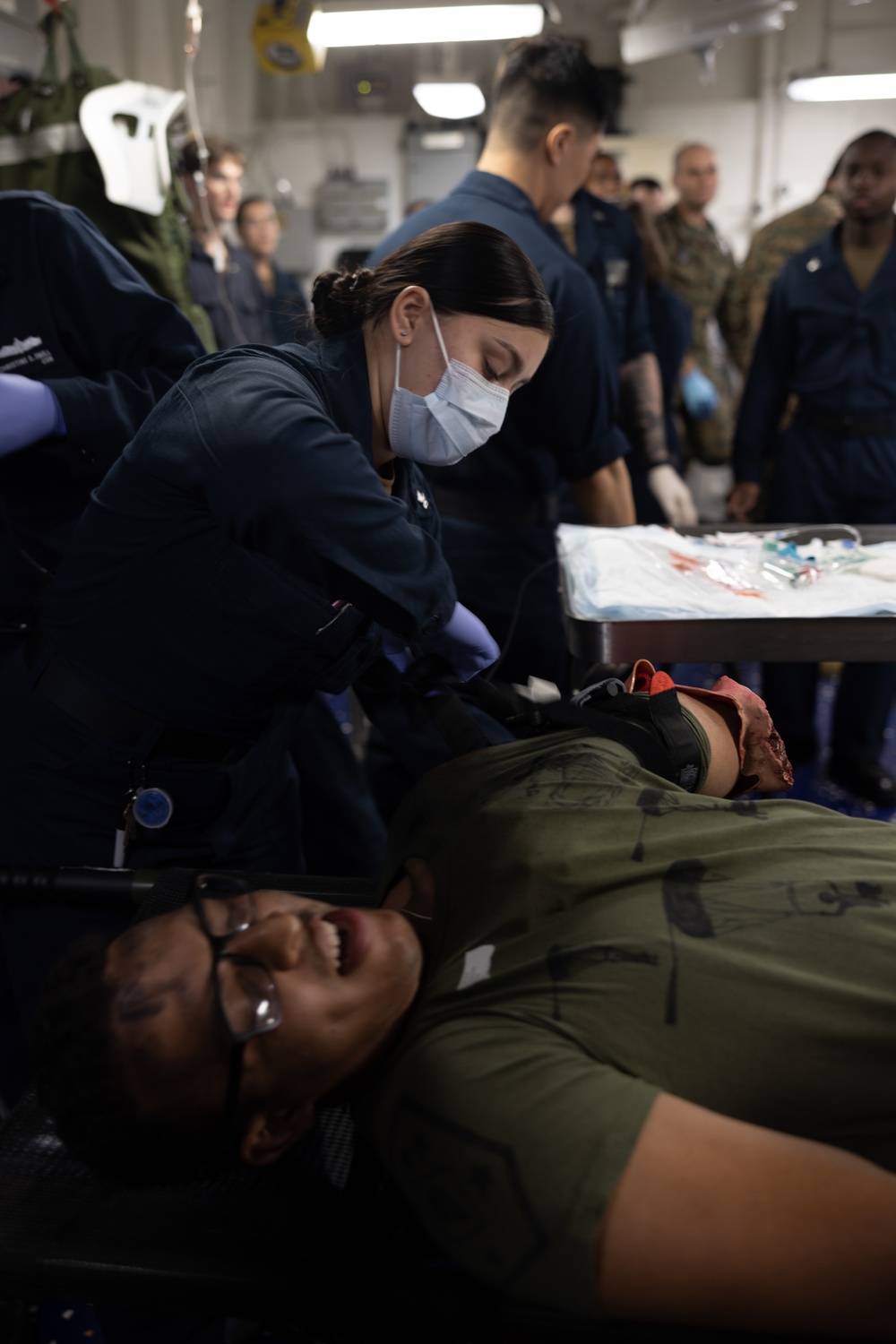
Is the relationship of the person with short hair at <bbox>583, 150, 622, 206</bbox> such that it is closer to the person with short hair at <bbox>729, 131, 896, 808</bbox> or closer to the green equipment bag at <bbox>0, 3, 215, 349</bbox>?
the person with short hair at <bbox>729, 131, 896, 808</bbox>

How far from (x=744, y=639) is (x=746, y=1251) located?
918 mm

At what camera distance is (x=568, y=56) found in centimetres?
198

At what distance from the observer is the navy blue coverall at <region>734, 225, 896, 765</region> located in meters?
2.79

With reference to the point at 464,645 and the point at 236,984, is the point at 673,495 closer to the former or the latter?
the point at 464,645

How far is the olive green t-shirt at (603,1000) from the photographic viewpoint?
0.75 metres

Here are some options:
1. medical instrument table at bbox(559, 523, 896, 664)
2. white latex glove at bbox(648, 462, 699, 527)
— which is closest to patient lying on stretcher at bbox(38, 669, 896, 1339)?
medical instrument table at bbox(559, 523, 896, 664)

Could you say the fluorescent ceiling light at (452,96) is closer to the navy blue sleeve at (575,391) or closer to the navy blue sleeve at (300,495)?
the navy blue sleeve at (575,391)

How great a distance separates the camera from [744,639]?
4.83ft

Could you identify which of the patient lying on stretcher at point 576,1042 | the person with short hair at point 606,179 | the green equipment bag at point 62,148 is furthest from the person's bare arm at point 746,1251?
the person with short hair at point 606,179

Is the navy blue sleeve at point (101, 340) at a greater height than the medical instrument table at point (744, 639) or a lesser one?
greater

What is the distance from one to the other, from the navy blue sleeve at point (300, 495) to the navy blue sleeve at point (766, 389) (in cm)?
233

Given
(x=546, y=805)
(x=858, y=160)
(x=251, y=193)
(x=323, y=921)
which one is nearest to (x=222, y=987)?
(x=323, y=921)

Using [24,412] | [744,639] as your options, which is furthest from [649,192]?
[24,412]

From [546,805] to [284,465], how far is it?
470 millimetres
